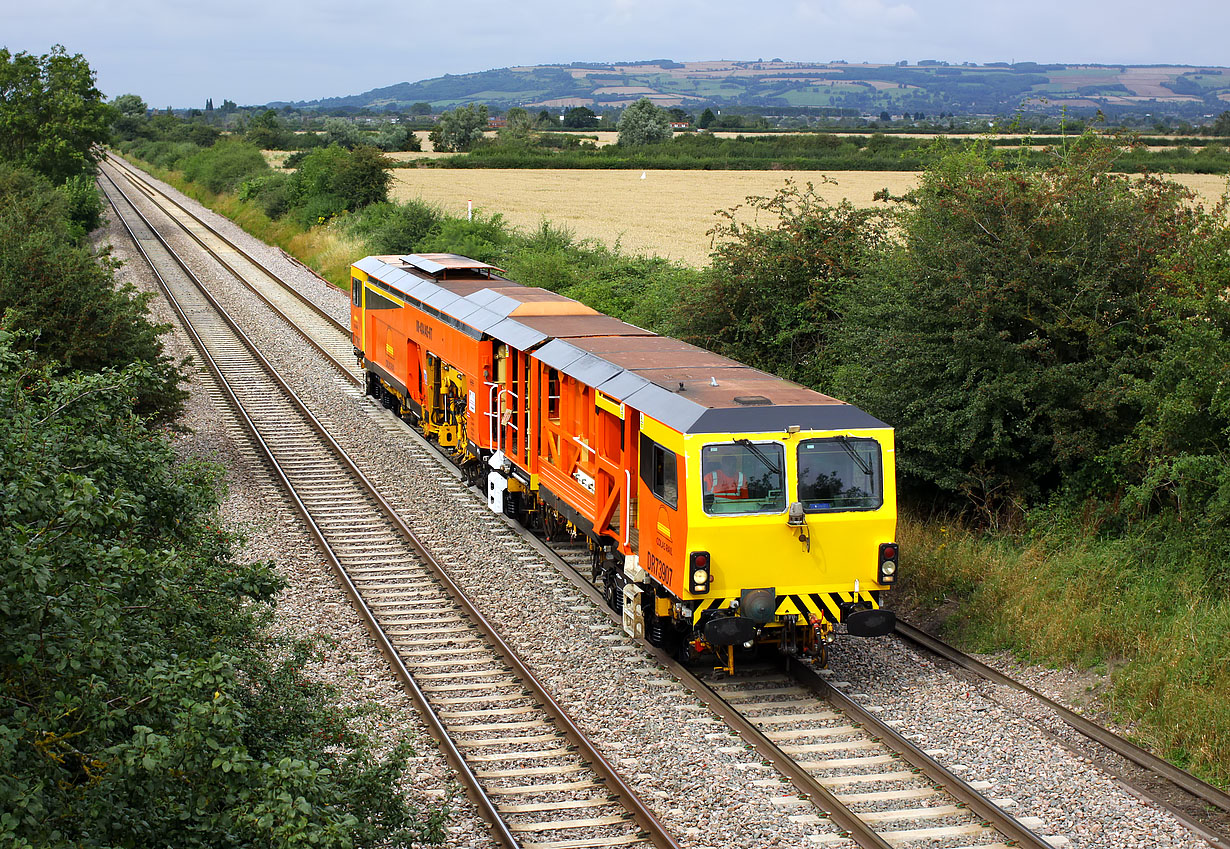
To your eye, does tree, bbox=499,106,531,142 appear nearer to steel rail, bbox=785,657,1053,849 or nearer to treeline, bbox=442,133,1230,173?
treeline, bbox=442,133,1230,173

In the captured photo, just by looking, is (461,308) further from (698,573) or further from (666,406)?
(698,573)

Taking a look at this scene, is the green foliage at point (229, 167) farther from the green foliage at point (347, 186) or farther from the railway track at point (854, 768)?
the railway track at point (854, 768)

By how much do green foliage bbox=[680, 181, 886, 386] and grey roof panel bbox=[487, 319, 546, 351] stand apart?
187 inches

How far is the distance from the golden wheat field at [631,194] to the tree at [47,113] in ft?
48.6

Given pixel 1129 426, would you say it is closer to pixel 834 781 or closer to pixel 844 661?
pixel 844 661

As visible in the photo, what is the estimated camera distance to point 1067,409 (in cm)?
1368

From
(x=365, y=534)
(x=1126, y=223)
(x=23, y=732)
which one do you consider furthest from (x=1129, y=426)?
(x=23, y=732)

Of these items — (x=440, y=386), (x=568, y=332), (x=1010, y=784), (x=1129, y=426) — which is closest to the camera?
(x=1010, y=784)

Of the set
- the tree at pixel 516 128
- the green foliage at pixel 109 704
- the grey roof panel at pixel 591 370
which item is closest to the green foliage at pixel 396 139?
the tree at pixel 516 128

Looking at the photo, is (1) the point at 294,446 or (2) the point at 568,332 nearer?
(2) the point at 568,332

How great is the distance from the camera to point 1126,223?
1393 cm

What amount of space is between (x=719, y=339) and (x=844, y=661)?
9093 millimetres

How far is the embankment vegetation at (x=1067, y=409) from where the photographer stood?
11.2m

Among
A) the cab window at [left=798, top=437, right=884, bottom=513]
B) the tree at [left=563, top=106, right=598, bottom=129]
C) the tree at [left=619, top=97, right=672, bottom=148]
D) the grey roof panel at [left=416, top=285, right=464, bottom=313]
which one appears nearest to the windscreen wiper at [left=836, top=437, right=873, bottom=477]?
the cab window at [left=798, top=437, right=884, bottom=513]
